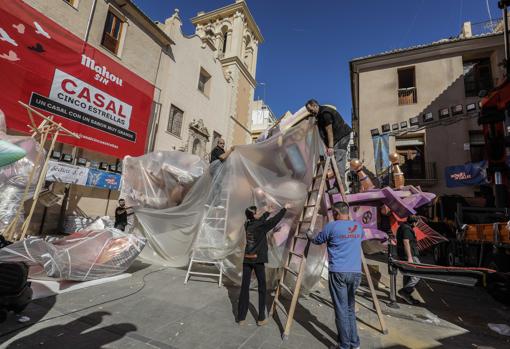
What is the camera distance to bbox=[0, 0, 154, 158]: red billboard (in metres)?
8.18

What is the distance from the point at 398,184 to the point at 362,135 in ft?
28.9

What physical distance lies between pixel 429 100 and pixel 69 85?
17.0 metres

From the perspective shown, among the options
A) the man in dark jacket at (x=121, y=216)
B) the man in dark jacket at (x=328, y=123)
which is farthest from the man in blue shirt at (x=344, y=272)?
the man in dark jacket at (x=121, y=216)

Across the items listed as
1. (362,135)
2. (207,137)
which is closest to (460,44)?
(362,135)

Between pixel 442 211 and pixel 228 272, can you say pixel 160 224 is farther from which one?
pixel 442 211

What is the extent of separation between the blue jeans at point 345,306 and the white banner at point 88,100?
11.1 metres

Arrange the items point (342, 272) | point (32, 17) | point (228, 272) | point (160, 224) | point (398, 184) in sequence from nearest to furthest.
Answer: point (342, 272) < point (228, 272) < point (160, 224) < point (398, 184) < point (32, 17)

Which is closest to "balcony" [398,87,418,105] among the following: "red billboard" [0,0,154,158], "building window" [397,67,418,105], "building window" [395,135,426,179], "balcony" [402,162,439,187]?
"building window" [397,67,418,105]

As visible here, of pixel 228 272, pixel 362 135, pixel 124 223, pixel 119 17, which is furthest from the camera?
pixel 362 135

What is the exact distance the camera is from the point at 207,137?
1747 cm

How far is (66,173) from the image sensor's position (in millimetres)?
8984

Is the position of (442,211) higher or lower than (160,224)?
higher

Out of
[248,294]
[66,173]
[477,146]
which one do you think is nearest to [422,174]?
[477,146]

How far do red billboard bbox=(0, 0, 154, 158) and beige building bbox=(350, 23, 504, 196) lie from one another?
485 inches
